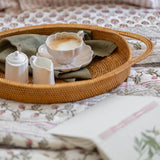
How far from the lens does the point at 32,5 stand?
156 cm

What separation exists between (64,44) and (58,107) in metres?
0.24

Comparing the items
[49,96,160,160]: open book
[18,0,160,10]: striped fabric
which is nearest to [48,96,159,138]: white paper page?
[49,96,160,160]: open book

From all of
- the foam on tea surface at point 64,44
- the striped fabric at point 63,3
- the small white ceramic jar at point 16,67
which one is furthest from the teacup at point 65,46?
the striped fabric at point 63,3

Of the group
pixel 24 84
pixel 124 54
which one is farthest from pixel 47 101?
pixel 124 54

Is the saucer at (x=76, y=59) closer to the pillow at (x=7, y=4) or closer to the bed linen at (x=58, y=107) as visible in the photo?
the bed linen at (x=58, y=107)

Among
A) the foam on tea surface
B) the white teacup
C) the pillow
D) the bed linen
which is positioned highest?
the foam on tea surface

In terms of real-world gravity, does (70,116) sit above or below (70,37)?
below

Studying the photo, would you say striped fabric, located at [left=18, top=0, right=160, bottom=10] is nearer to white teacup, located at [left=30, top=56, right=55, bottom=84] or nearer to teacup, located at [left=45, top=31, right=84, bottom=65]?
teacup, located at [left=45, top=31, right=84, bottom=65]

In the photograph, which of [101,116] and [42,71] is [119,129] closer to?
[101,116]

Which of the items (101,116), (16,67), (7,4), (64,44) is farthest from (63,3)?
(101,116)

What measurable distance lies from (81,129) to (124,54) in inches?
15.4

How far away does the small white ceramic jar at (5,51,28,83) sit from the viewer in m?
0.89

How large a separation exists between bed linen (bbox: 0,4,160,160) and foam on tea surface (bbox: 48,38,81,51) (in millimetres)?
195

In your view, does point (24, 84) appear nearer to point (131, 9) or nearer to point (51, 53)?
point (51, 53)
